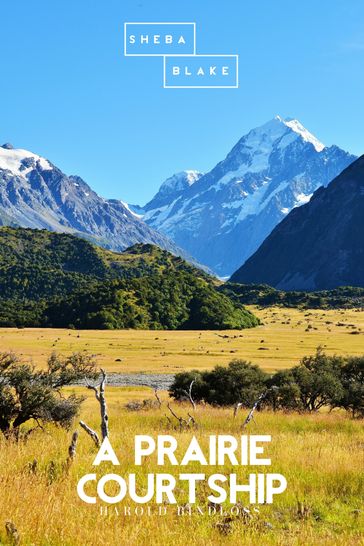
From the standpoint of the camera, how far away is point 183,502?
1029cm

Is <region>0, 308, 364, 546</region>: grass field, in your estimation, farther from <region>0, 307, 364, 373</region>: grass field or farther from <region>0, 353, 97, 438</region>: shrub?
<region>0, 307, 364, 373</region>: grass field

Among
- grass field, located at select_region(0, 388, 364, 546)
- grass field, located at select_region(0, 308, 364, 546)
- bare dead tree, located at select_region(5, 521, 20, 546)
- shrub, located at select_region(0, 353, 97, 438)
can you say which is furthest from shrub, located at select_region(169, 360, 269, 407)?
bare dead tree, located at select_region(5, 521, 20, 546)

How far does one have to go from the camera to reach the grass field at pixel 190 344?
74125 millimetres

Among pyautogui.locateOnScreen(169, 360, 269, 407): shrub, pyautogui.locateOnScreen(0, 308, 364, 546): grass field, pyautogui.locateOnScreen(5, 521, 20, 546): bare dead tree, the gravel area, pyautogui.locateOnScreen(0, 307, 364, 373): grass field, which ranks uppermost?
pyautogui.locateOnScreen(5, 521, 20, 546): bare dead tree

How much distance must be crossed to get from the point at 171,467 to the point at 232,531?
4.62 metres

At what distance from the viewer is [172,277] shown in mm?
151375

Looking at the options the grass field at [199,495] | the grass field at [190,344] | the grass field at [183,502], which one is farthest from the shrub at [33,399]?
the grass field at [190,344]

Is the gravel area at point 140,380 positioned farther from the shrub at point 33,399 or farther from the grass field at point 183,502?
the grass field at point 183,502

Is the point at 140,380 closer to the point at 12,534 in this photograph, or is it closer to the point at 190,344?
the point at 190,344

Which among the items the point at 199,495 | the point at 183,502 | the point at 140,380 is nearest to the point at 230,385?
the point at 140,380

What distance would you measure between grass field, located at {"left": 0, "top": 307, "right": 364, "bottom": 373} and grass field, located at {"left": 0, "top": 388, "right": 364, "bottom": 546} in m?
51.4

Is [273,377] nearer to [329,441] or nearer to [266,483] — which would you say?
[329,441]

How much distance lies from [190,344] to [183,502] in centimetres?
8883

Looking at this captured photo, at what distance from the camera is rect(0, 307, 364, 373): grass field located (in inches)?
2918
